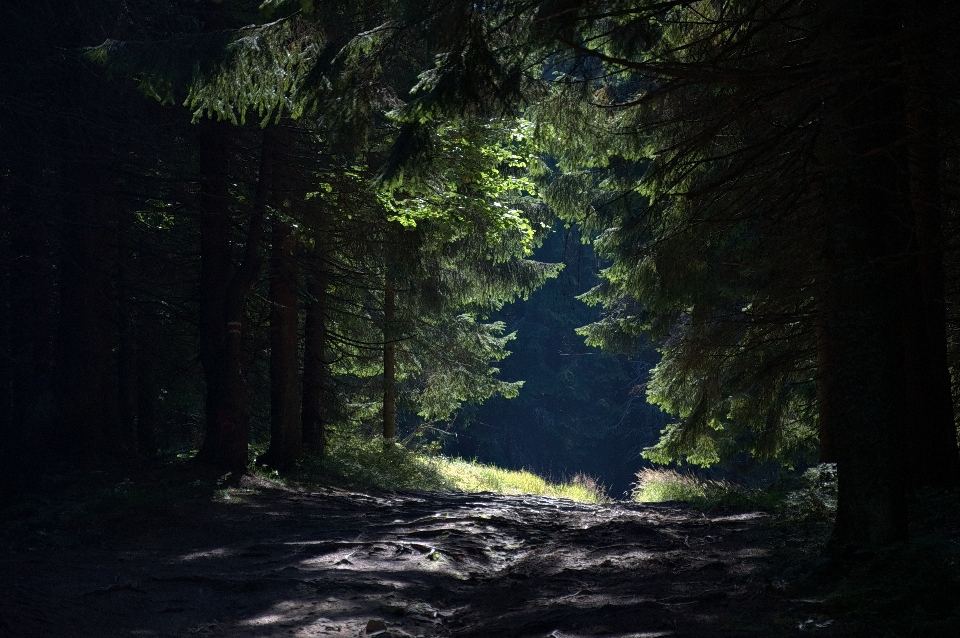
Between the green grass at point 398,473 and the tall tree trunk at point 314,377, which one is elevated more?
the tall tree trunk at point 314,377

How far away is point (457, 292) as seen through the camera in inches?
779

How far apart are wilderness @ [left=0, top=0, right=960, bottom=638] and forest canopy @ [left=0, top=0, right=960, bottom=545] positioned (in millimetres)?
56

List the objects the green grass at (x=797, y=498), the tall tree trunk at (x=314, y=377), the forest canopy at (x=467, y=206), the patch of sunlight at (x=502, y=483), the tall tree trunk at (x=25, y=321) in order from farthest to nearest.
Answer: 1. the patch of sunlight at (x=502, y=483)
2. the tall tree trunk at (x=314, y=377)
3. the tall tree trunk at (x=25, y=321)
4. the green grass at (x=797, y=498)
5. the forest canopy at (x=467, y=206)

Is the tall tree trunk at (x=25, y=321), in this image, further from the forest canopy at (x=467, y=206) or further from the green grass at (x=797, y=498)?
the green grass at (x=797, y=498)

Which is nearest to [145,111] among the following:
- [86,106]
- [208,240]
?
[86,106]

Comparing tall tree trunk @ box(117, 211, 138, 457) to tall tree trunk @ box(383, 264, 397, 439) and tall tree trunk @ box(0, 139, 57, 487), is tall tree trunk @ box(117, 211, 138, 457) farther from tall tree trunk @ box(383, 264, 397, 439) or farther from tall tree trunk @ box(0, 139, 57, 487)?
tall tree trunk @ box(383, 264, 397, 439)

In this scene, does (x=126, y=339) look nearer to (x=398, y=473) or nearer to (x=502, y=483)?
(x=398, y=473)

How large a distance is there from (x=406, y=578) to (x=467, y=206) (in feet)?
21.7

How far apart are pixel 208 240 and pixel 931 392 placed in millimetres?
10527

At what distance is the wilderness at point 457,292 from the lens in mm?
5223

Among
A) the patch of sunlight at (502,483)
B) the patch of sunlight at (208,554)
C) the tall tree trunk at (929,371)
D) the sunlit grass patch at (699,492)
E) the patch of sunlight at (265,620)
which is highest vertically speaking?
the tall tree trunk at (929,371)

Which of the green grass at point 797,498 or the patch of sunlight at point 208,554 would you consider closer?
the patch of sunlight at point 208,554

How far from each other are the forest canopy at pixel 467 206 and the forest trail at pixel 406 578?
1414 millimetres

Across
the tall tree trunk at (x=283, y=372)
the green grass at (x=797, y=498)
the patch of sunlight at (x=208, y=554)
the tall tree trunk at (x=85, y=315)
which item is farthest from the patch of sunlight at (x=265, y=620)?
the tall tree trunk at (x=283, y=372)
